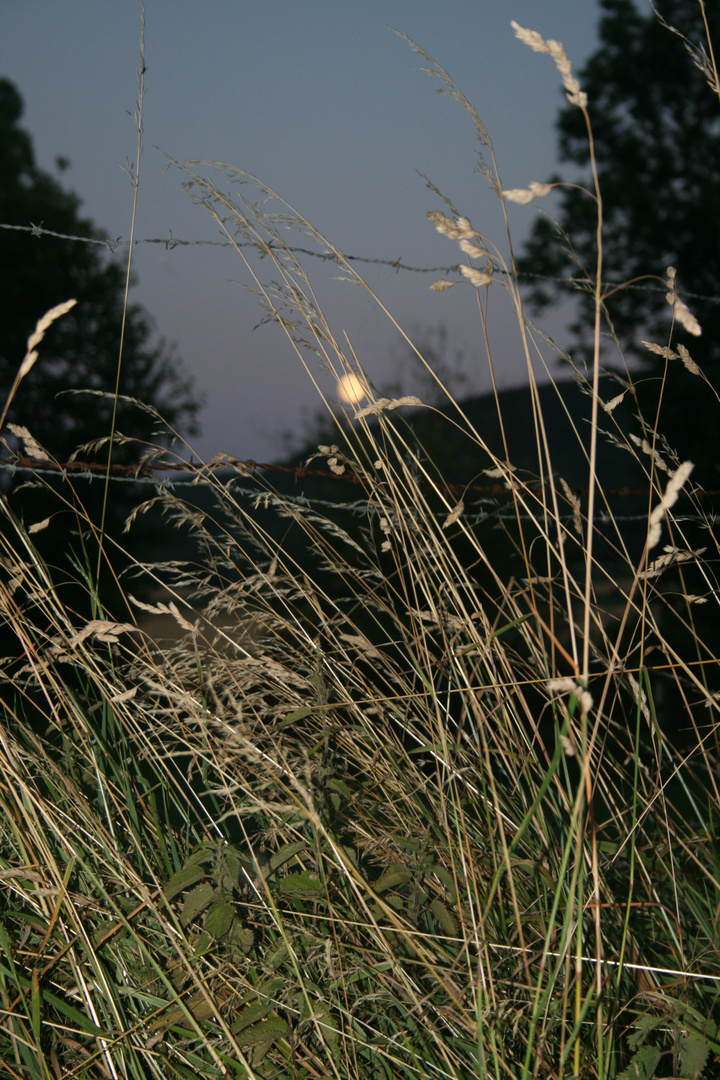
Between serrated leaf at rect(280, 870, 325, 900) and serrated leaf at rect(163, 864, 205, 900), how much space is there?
12 cm

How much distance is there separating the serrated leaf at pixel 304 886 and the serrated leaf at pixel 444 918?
0.15 metres

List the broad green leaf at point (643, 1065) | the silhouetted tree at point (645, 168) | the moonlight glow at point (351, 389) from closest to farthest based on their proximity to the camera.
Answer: the broad green leaf at point (643, 1065), the moonlight glow at point (351, 389), the silhouetted tree at point (645, 168)

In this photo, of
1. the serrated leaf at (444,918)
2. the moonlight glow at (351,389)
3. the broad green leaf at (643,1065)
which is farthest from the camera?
the moonlight glow at (351,389)

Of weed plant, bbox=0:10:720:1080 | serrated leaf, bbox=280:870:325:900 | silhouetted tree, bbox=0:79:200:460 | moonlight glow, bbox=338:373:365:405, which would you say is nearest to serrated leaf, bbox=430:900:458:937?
weed plant, bbox=0:10:720:1080

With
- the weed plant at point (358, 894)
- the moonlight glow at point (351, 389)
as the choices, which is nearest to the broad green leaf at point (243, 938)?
the weed plant at point (358, 894)

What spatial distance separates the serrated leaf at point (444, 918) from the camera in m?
0.94

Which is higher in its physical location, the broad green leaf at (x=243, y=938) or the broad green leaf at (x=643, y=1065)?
the broad green leaf at (x=643, y=1065)

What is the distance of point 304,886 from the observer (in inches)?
39.3

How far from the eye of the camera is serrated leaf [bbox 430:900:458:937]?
36.9 inches

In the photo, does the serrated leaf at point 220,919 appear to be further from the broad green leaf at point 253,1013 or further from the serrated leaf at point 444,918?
the serrated leaf at point 444,918

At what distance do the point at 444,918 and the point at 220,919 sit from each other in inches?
11.4

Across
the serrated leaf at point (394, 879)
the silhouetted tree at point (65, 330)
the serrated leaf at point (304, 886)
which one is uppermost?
the serrated leaf at point (394, 879)

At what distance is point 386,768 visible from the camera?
1.18 metres

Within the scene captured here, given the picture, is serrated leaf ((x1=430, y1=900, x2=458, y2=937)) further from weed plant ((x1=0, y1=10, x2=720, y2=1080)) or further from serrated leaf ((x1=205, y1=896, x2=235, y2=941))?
serrated leaf ((x1=205, y1=896, x2=235, y2=941))
